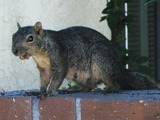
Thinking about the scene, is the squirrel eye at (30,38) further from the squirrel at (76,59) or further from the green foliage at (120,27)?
the green foliage at (120,27)

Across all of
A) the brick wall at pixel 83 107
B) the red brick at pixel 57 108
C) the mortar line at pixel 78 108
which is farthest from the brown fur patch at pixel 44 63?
the mortar line at pixel 78 108

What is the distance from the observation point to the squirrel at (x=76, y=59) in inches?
107

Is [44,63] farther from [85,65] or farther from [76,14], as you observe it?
[76,14]

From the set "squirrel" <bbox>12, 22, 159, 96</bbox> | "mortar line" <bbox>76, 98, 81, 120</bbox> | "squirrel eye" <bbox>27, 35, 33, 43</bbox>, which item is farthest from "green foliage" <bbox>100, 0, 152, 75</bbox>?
"mortar line" <bbox>76, 98, 81, 120</bbox>

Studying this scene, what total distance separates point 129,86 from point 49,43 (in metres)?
0.42

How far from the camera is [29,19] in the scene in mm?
3768

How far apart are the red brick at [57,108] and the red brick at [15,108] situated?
6 cm

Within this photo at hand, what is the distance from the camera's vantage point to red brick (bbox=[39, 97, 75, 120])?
7.52ft

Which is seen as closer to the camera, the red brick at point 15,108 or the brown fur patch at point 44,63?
the red brick at point 15,108

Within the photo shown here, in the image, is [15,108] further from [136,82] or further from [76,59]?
[136,82]

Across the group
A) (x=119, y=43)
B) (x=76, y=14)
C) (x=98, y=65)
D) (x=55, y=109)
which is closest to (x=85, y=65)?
(x=98, y=65)

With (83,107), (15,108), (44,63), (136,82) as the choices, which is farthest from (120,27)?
(83,107)

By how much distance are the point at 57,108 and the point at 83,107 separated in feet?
0.45

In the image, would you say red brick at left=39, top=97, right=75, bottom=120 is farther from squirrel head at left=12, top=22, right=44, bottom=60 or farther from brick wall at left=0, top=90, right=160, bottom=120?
squirrel head at left=12, top=22, right=44, bottom=60
